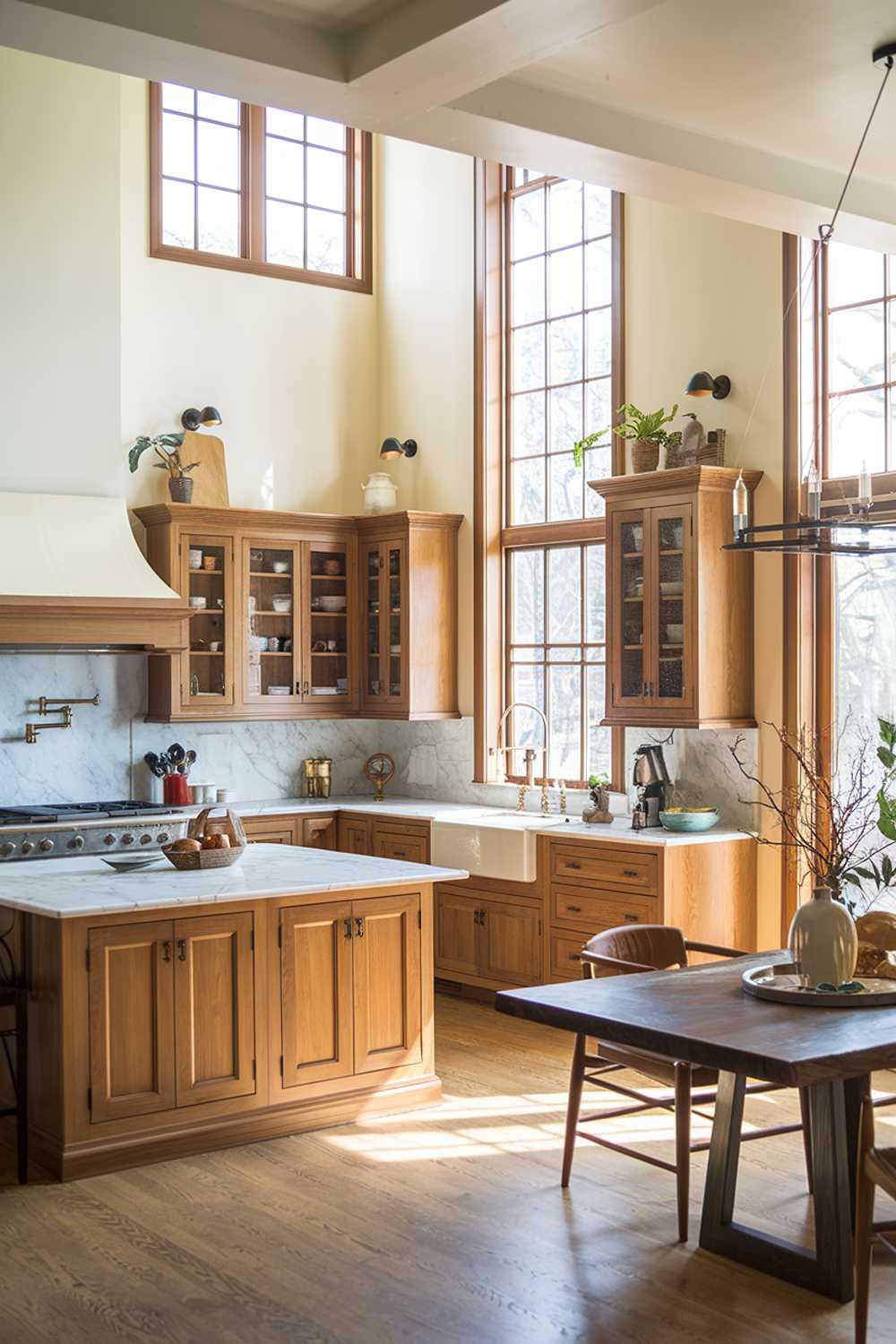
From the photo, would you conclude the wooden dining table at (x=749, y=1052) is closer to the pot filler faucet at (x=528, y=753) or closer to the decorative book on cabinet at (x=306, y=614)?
the pot filler faucet at (x=528, y=753)

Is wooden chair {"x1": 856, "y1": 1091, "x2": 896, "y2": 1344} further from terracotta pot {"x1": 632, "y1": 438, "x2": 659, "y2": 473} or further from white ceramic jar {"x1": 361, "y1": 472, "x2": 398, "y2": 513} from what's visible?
white ceramic jar {"x1": 361, "y1": 472, "x2": 398, "y2": 513}

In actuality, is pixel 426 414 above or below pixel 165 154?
below

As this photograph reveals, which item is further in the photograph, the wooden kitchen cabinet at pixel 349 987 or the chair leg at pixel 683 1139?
the wooden kitchen cabinet at pixel 349 987

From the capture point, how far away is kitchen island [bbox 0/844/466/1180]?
4.78m

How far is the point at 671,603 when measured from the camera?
21.8ft

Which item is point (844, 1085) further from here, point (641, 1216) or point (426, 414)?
point (426, 414)

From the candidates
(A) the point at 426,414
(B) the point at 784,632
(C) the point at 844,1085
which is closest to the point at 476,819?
(B) the point at 784,632

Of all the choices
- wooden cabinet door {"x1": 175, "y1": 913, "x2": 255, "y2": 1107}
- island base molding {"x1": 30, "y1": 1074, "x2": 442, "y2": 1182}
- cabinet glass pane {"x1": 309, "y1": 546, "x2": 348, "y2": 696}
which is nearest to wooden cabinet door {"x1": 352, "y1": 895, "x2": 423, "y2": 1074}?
island base molding {"x1": 30, "y1": 1074, "x2": 442, "y2": 1182}

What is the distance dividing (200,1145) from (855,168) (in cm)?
393

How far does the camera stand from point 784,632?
650 cm

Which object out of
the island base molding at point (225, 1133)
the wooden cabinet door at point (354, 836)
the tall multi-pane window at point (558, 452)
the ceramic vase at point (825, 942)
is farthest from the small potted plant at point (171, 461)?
the ceramic vase at point (825, 942)

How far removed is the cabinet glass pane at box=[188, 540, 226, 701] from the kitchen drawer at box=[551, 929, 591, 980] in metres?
2.36

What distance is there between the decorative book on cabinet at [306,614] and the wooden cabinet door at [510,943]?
142 centimetres

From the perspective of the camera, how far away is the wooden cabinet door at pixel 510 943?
7043 millimetres
